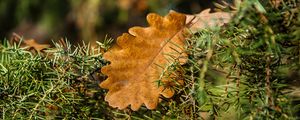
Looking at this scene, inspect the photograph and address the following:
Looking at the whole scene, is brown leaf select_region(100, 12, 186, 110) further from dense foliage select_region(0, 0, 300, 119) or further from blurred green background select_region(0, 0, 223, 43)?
blurred green background select_region(0, 0, 223, 43)

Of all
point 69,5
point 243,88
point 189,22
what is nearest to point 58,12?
point 69,5

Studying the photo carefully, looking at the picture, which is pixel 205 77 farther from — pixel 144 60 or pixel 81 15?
pixel 81 15

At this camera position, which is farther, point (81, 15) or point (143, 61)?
point (81, 15)

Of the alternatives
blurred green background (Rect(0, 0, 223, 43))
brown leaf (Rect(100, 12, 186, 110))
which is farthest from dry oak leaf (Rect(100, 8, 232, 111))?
blurred green background (Rect(0, 0, 223, 43))

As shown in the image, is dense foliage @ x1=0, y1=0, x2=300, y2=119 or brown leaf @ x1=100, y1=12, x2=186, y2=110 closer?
dense foliage @ x1=0, y1=0, x2=300, y2=119

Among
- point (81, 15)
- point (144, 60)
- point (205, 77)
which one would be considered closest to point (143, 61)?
point (144, 60)

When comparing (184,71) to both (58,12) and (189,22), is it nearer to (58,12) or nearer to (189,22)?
(189,22)

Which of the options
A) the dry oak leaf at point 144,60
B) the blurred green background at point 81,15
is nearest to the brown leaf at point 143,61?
the dry oak leaf at point 144,60
